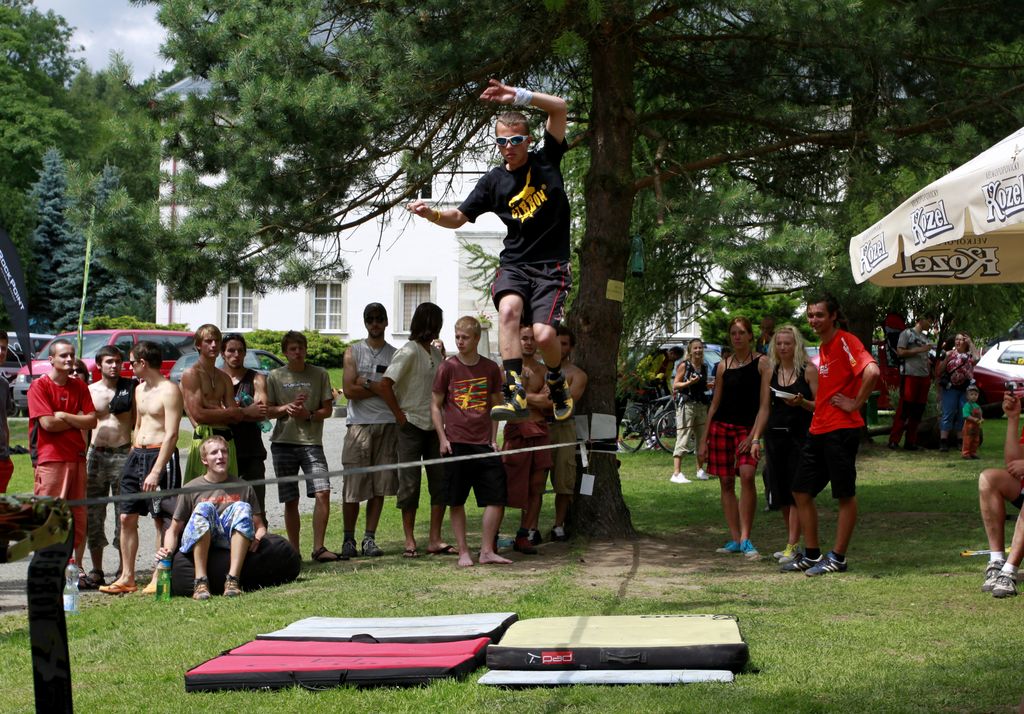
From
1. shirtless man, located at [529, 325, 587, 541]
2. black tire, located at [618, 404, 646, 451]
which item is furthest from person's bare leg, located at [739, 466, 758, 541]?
black tire, located at [618, 404, 646, 451]

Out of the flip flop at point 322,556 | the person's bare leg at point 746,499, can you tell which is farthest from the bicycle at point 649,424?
the flip flop at point 322,556

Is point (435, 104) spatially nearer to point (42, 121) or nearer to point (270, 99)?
point (270, 99)

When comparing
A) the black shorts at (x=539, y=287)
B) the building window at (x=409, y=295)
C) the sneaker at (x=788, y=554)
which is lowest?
the sneaker at (x=788, y=554)

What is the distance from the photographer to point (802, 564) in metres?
8.77

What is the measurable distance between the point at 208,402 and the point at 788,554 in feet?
15.4

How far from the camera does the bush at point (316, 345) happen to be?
37.6 meters

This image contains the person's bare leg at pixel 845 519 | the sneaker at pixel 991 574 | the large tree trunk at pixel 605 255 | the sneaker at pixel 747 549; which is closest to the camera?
the sneaker at pixel 991 574

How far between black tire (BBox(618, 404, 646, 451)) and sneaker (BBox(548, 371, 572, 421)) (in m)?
11.7

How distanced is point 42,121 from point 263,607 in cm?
5201

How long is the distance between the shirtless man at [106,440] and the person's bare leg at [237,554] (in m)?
1.45

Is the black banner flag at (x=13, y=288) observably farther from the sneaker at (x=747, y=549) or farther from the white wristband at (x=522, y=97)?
the sneaker at (x=747, y=549)

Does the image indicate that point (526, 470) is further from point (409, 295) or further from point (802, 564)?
point (409, 295)

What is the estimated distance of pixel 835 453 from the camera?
27.6ft

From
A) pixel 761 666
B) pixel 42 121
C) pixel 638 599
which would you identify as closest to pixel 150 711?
pixel 761 666
